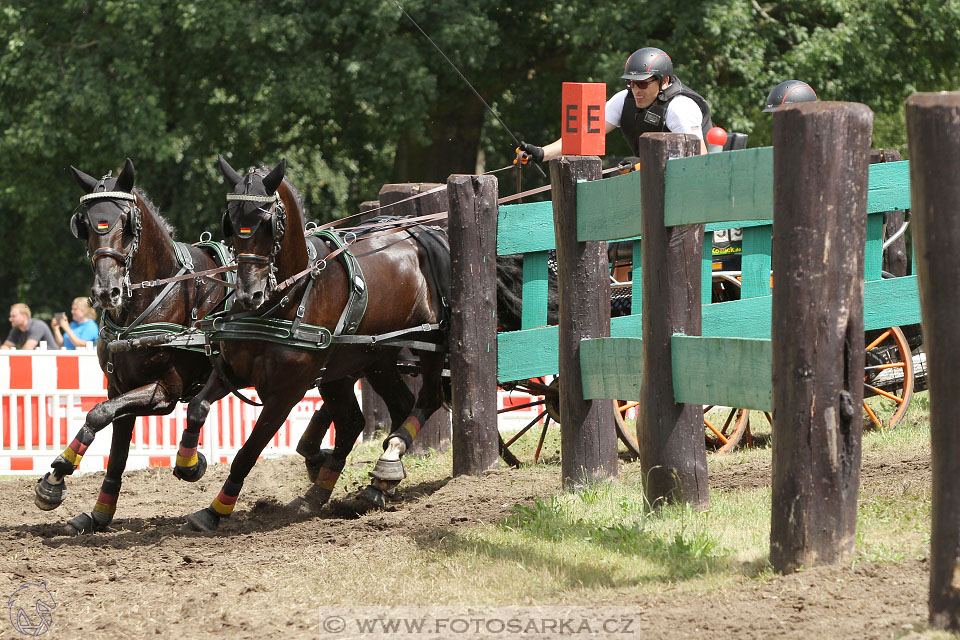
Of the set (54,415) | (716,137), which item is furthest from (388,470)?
(54,415)

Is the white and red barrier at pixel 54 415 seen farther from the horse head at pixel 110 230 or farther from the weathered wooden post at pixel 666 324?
the weathered wooden post at pixel 666 324

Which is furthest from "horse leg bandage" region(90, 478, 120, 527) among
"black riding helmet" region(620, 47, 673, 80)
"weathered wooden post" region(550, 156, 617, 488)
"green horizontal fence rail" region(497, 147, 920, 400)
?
"black riding helmet" region(620, 47, 673, 80)

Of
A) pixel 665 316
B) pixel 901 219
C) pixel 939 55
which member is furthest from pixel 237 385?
pixel 939 55

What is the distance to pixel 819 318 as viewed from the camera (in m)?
4.30

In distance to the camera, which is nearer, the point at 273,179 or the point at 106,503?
the point at 273,179

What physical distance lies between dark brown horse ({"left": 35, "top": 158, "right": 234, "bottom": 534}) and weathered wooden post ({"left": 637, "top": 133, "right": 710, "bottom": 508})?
2.74m

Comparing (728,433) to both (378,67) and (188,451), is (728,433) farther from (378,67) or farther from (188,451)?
(378,67)

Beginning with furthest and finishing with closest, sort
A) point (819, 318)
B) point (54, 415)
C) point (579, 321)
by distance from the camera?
1. point (54, 415)
2. point (579, 321)
3. point (819, 318)

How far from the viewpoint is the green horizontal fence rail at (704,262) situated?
16.7ft

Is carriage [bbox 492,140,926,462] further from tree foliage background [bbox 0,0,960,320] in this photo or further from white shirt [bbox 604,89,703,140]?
tree foliage background [bbox 0,0,960,320]

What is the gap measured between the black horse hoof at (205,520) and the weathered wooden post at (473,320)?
5.19 feet

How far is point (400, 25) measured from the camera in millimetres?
18312

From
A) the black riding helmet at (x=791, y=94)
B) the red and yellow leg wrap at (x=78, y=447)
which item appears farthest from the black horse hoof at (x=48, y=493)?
the black riding helmet at (x=791, y=94)

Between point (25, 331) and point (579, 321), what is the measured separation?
386 inches
